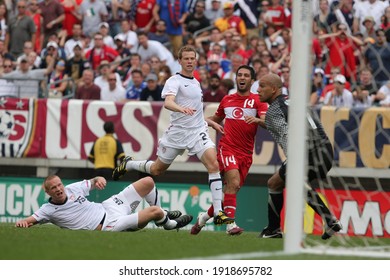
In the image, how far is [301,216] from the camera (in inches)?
421

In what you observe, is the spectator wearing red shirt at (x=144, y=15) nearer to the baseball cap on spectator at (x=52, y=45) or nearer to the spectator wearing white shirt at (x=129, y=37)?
the spectator wearing white shirt at (x=129, y=37)

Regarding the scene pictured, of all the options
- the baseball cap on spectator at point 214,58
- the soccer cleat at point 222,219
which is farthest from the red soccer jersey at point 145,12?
the soccer cleat at point 222,219

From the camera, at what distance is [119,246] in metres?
10.9

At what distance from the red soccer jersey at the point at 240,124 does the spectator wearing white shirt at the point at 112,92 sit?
809 cm

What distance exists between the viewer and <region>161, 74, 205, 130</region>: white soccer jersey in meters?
13.9

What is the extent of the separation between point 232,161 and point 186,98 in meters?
1.04

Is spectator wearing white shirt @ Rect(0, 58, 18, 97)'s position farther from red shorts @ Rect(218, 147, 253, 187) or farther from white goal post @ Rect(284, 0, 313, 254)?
white goal post @ Rect(284, 0, 313, 254)

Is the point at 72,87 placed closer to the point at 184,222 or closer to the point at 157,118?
the point at 157,118

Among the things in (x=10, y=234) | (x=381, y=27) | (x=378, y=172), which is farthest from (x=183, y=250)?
(x=378, y=172)

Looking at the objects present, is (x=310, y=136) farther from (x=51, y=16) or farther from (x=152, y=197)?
(x=51, y=16)

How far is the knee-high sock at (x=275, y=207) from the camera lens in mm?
13867

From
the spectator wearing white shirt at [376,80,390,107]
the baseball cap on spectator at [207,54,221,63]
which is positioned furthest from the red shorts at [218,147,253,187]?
the baseball cap on spectator at [207,54,221,63]

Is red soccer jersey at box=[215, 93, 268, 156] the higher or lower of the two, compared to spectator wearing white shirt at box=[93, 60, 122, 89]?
lower

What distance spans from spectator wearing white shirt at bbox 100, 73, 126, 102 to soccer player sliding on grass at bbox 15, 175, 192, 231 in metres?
8.36
